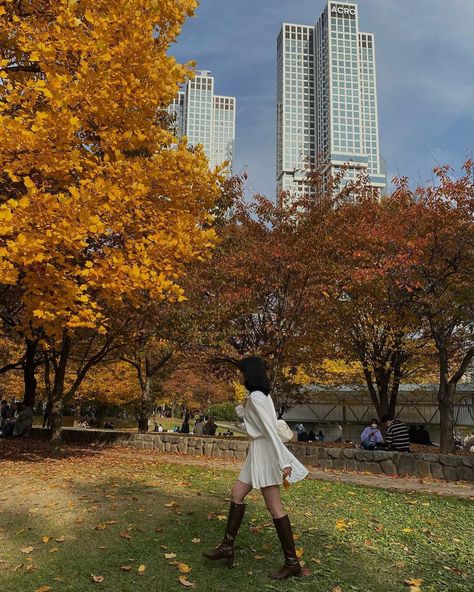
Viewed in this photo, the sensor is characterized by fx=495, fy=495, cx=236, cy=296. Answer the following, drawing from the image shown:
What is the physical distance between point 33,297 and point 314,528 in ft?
13.5

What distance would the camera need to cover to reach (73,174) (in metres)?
6.59

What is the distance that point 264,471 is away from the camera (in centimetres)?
345

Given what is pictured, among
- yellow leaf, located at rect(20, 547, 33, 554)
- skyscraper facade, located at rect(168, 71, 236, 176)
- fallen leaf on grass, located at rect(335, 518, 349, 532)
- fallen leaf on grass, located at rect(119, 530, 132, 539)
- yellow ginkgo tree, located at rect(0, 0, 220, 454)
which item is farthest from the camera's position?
skyscraper facade, located at rect(168, 71, 236, 176)

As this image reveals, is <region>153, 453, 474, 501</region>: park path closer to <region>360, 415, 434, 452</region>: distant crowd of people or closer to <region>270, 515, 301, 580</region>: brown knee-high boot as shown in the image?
<region>360, 415, 434, 452</region>: distant crowd of people

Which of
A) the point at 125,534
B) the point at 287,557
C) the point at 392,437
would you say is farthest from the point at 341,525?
the point at 392,437

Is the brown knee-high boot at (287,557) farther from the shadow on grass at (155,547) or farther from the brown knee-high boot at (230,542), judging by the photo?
the brown knee-high boot at (230,542)

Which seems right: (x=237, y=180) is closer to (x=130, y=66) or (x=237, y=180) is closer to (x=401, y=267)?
(x=401, y=267)

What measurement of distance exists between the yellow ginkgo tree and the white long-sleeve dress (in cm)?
268

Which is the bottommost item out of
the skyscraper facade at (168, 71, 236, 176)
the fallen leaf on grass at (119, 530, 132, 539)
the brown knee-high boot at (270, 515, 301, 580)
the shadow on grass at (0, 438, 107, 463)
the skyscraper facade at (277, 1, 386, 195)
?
the shadow on grass at (0, 438, 107, 463)

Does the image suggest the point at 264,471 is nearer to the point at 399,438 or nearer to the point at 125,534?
the point at 125,534

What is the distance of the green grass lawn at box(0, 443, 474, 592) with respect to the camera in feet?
10.9

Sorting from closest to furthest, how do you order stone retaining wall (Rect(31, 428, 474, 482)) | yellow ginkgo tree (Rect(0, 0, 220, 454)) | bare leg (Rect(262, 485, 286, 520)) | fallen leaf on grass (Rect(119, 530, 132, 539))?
bare leg (Rect(262, 485, 286, 520)), fallen leaf on grass (Rect(119, 530, 132, 539)), yellow ginkgo tree (Rect(0, 0, 220, 454)), stone retaining wall (Rect(31, 428, 474, 482))

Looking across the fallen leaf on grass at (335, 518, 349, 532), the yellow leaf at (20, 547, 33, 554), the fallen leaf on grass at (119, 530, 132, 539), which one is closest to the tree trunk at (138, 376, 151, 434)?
the fallen leaf on grass at (335, 518, 349, 532)

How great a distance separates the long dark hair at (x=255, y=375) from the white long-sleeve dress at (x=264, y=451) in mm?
44
